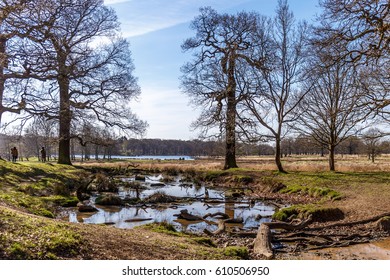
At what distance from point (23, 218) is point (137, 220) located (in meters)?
6.24

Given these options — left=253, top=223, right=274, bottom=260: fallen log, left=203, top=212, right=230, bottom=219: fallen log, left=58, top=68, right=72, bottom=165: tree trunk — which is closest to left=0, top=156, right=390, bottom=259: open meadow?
left=253, top=223, right=274, bottom=260: fallen log

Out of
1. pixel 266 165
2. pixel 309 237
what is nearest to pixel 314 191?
pixel 309 237

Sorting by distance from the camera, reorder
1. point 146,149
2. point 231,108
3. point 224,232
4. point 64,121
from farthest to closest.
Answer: point 146,149 < point 64,121 < point 231,108 < point 224,232

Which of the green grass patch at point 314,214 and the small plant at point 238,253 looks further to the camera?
the green grass patch at point 314,214

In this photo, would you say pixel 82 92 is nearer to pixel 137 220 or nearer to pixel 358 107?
pixel 137 220

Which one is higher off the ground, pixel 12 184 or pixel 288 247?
pixel 12 184

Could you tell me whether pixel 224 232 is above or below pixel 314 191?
below

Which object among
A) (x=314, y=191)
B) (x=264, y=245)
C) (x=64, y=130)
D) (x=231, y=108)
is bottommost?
(x=264, y=245)

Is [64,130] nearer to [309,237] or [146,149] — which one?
[309,237]

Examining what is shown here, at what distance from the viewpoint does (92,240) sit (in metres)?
6.01

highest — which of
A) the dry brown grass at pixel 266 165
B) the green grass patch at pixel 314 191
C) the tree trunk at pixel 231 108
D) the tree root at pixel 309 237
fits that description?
the tree trunk at pixel 231 108

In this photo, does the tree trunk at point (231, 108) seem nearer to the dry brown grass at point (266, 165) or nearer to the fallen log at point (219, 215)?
the dry brown grass at point (266, 165)

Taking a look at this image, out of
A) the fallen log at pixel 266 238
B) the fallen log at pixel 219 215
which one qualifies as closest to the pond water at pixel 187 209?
the fallen log at pixel 219 215

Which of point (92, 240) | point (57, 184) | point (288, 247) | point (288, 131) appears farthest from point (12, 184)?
point (288, 131)
